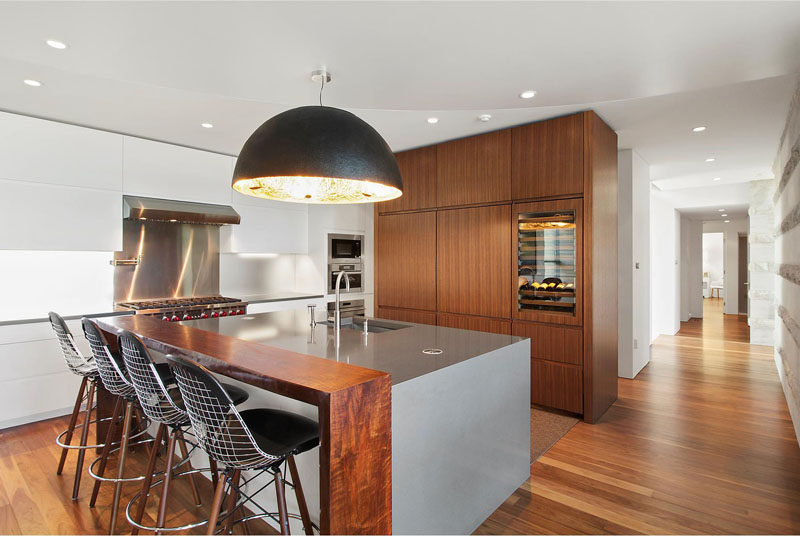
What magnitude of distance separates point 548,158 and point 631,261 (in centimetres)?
188

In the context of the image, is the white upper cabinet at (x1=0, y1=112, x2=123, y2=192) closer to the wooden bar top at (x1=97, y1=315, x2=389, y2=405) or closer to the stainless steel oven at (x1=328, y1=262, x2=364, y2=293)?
the wooden bar top at (x1=97, y1=315, x2=389, y2=405)

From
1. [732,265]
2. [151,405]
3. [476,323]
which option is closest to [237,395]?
[151,405]

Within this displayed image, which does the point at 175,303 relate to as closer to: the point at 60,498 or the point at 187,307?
the point at 187,307

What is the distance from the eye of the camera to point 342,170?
1.85 meters

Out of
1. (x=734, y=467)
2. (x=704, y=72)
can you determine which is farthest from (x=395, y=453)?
(x=734, y=467)

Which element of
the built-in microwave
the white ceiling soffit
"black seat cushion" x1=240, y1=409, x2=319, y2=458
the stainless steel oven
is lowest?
"black seat cushion" x1=240, y1=409, x2=319, y2=458

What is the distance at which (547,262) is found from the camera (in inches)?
152

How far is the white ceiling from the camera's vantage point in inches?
66.8

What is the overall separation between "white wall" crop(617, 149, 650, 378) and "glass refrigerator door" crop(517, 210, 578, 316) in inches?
55.7

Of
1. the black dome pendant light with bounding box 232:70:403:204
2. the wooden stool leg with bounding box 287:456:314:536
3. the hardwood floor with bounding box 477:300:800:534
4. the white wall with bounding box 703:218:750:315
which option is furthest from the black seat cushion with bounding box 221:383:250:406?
the white wall with bounding box 703:218:750:315

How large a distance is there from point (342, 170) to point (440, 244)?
111 inches

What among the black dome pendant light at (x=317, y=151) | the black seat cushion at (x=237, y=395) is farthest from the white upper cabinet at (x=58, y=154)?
the black seat cushion at (x=237, y=395)

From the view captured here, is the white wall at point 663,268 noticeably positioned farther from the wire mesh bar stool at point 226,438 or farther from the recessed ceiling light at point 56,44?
the recessed ceiling light at point 56,44

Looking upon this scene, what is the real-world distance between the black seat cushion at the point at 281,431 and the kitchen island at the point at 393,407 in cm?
11
